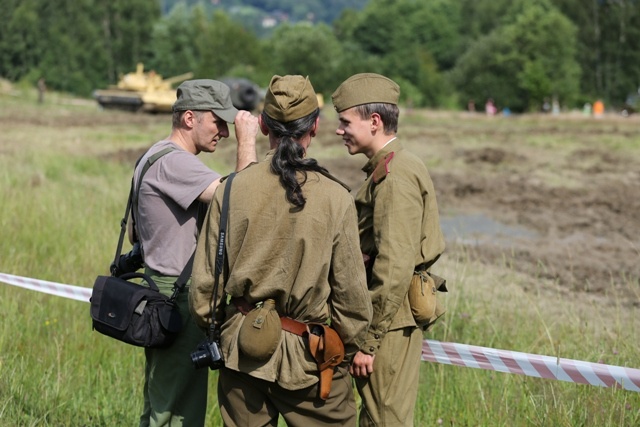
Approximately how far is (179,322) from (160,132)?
21.5m

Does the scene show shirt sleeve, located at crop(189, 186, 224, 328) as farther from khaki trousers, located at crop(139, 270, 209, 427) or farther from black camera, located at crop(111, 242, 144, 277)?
black camera, located at crop(111, 242, 144, 277)

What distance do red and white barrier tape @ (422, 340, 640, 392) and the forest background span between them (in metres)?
54.8

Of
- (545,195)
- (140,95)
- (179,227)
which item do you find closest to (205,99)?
(179,227)

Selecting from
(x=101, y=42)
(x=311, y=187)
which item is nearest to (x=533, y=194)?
Answer: (x=311, y=187)

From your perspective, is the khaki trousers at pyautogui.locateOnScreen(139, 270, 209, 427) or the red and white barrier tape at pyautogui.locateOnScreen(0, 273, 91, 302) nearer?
the khaki trousers at pyautogui.locateOnScreen(139, 270, 209, 427)

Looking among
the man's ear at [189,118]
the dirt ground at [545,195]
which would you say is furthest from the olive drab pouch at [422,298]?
the dirt ground at [545,195]

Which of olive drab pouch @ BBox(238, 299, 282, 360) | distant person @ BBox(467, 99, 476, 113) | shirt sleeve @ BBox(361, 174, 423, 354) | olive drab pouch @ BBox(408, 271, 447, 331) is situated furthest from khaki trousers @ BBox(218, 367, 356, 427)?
distant person @ BBox(467, 99, 476, 113)

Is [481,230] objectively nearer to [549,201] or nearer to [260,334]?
[549,201]

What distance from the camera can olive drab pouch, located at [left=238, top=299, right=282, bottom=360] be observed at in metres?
3.10

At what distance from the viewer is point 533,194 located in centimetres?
1502

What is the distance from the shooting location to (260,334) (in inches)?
122

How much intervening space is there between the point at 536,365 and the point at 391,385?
2.72 feet

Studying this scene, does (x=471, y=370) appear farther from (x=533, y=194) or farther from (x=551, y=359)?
(x=533, y=194)

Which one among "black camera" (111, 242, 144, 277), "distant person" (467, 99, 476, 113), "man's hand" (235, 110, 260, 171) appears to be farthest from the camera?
"distant person" (467, 99, 476, 113)
